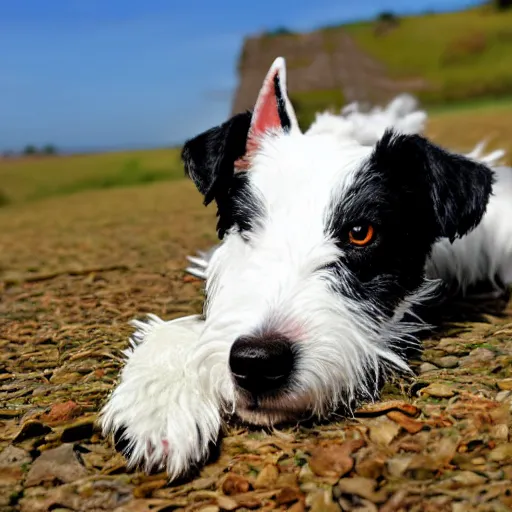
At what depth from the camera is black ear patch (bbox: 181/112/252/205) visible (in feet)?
12.3

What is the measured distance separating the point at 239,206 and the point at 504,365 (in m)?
1.58

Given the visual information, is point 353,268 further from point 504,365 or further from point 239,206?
point 504,365

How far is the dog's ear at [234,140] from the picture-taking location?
377 centimetres

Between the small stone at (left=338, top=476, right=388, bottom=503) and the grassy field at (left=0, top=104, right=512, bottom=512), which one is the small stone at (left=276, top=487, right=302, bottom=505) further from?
the small stone at (left=338, top=476, right=388, bottom=503)

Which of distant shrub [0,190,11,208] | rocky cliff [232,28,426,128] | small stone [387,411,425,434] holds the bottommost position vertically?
small stone [387,411,425,434]

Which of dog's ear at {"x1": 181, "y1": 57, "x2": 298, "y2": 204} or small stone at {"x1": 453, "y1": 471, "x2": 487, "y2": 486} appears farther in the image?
dog's ear at {"x1": 181, "y1": 57, "x2": 298, "y2": 204}

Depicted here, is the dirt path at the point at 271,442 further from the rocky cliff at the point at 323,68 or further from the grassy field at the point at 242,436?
the rocky cliff at the point at 323,68

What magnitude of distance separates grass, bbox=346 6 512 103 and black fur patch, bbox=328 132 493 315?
23.5 meters

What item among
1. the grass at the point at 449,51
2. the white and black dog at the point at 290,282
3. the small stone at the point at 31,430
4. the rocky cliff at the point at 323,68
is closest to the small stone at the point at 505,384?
the white and black dog at the point at 290,282

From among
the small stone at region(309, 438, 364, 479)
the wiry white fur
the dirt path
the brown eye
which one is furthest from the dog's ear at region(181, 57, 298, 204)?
the small stone at region(309, 438, 364, 479)

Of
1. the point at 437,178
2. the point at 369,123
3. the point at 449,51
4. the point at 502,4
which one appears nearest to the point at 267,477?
the point at 437,178

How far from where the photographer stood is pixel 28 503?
2.55 m

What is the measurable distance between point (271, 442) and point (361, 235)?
107cm

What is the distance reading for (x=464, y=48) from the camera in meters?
27.9
